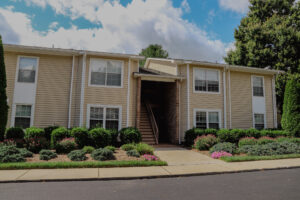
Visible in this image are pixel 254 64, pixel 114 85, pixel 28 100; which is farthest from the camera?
pixel 254 64

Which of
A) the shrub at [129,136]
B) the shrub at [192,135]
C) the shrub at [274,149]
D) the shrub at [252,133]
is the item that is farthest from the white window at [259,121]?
the shrub at [129,136]

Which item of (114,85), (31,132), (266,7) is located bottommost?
(31,132)

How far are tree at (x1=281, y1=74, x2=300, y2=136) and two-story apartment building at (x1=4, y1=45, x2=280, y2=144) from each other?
214 centimetres

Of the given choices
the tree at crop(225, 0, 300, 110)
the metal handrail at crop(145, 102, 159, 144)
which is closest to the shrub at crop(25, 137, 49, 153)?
the metal handrail at crop(145, 102, 159, 144)

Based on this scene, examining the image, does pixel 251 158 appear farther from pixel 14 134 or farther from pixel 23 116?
pixel 23 116

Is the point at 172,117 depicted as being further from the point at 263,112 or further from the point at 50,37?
the point at 50,37

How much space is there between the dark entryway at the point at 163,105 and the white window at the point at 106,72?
4088 millimetres

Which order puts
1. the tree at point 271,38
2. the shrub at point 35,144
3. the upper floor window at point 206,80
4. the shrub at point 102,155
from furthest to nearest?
the tree at point 271,38 < the upper floor window at point 206,80 < the shrub at point 35,144 < the shrub at point 102,155

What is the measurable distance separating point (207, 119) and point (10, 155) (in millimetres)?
11427

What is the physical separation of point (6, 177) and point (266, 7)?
27.8 m

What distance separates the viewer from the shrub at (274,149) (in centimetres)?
948

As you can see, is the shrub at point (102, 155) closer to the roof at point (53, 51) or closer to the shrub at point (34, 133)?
the shrub at point (34, 133)

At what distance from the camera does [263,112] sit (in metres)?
15.3

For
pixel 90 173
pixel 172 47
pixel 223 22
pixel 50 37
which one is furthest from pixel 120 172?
pixel 172 47
